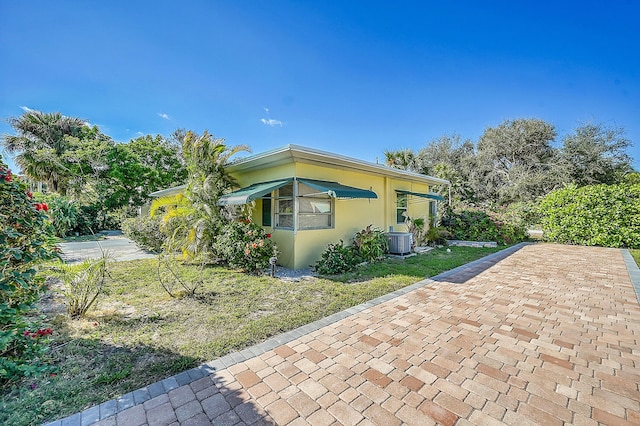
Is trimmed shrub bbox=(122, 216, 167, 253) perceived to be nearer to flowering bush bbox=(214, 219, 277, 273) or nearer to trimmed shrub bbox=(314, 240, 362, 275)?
flowering bush bbox=(214, 219, 277, 273)

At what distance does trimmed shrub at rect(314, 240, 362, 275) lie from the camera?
9.39 meters

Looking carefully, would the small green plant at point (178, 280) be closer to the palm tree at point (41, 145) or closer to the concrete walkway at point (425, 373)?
the concrete walkway at point (425, 373)

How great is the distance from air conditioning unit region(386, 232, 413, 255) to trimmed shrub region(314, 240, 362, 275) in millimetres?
3430

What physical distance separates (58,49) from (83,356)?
34.5 ft

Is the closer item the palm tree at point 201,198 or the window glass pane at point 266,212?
the palm tree at point 201,198

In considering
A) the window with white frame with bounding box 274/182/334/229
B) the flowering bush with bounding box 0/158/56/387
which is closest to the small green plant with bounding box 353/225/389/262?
the window with white frame with bounding box 274/182/334/229

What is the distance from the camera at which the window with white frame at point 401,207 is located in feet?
51.8

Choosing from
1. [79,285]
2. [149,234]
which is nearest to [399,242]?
[79,285]

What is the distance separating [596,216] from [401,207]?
38.5ft

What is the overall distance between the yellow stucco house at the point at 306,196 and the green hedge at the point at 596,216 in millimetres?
12559

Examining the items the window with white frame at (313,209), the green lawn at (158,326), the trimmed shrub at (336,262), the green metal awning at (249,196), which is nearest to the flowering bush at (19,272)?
the green lawn at (158,326)

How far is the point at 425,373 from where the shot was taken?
12.1ft

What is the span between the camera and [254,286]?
784 cm

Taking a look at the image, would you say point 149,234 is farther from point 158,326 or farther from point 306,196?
point 158,326
